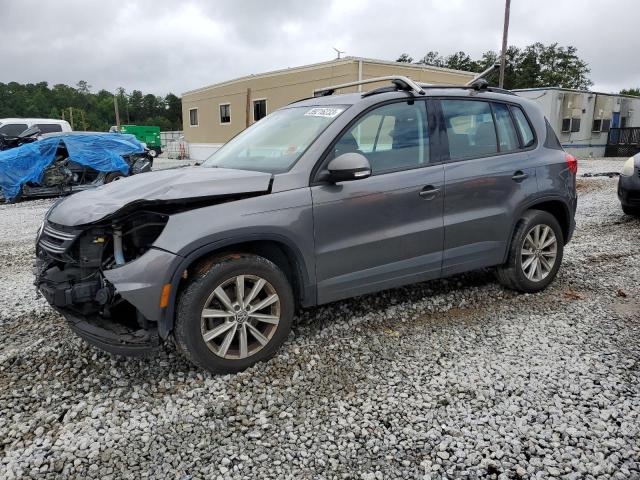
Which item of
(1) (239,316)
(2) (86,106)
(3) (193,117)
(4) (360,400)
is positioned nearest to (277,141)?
(1) (239,316)

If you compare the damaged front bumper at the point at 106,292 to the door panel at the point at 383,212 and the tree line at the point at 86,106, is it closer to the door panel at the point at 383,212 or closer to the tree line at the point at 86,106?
the door panel at the point at 383,212

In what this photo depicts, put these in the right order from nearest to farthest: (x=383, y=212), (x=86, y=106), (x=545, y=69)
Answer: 1. (x=383, y=212)
2. (x=545, y=69)
3. (x=86, y=106)

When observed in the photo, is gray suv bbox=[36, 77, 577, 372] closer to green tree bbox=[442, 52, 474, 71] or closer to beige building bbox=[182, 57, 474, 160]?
beige building bbox=[182, 57, 474, 160]

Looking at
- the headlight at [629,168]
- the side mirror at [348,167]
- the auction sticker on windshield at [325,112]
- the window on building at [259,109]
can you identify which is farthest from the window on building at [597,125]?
the side mirror at [348,167]

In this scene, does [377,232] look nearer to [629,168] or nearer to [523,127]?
[523,127]

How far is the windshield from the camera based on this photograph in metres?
3.45

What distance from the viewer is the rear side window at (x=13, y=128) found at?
16780 mm

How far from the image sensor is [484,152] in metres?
4.09

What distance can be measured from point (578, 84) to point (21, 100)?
81.0 meters

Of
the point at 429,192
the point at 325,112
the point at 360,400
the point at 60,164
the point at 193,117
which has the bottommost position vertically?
the point at 360,400

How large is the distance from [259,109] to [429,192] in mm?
22597

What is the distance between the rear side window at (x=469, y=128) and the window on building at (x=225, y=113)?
984 inches

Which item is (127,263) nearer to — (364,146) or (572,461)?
(364,146)

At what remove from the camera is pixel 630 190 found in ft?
25.1
